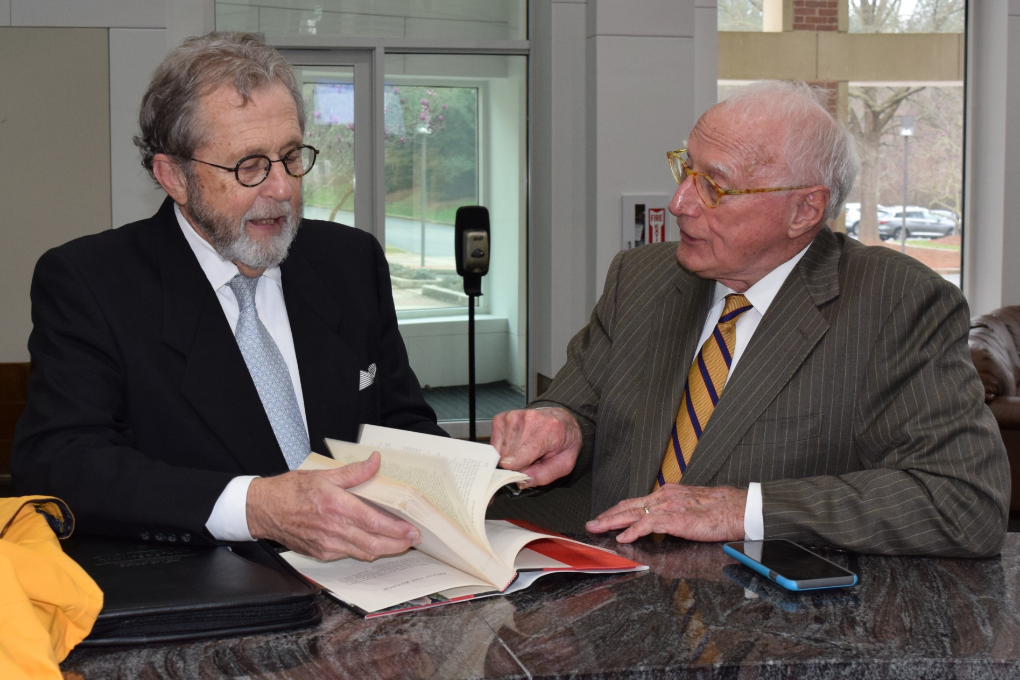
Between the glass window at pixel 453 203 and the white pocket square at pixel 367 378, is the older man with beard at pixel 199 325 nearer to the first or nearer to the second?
the white pocket square at pixel 367 378

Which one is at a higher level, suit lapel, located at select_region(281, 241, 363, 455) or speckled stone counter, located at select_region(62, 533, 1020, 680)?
suit lapel, located at select_region(281, 241, 363, 455)

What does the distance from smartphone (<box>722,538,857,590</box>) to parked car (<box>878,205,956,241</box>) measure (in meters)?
6.32

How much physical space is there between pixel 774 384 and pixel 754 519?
0.35 metres

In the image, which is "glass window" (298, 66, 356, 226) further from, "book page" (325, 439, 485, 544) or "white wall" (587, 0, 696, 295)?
"book page" (325, 439, 485, 544)

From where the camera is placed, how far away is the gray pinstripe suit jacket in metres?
1.67

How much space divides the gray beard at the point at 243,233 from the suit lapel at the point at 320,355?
13 centimetres

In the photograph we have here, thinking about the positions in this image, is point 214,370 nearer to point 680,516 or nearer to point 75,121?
point 680,516

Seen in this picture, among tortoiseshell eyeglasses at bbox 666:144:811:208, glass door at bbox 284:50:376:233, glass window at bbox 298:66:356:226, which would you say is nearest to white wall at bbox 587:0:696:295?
glass door at bbox 284:50:376:233

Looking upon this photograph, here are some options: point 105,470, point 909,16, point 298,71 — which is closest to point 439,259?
point 298,71

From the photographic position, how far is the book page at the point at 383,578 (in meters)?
1.31

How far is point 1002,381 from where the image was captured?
212 inches

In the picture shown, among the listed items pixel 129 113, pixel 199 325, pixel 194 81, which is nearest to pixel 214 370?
pixel 199 325

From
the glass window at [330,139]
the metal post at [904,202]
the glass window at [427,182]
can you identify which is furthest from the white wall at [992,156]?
the glass window at [330,139]

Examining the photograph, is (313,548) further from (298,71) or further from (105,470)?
(298,71)
